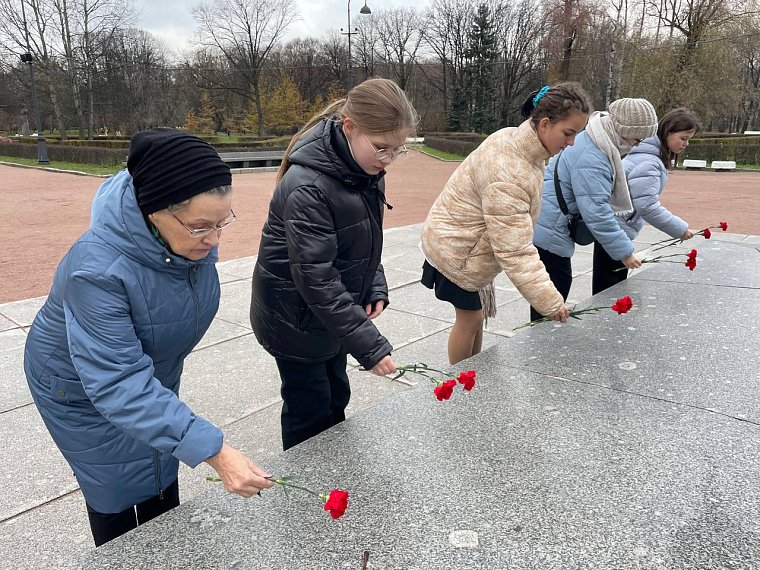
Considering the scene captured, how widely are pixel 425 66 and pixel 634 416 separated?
55.5 metres

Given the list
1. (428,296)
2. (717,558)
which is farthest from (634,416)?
(428,296)

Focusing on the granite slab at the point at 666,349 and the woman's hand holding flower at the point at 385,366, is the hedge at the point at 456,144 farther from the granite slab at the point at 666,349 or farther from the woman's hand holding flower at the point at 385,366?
the woman's hand holding flower at the point at 385,366

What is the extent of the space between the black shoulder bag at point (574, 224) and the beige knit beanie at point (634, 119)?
350 millimetres

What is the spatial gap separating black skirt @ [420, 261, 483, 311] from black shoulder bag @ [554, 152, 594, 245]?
0.78m

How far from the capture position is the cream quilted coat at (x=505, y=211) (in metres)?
2.46

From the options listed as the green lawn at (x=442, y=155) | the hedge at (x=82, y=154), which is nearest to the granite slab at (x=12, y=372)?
the hedge at (x=82, y=154)

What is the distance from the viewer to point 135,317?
1.43 metres

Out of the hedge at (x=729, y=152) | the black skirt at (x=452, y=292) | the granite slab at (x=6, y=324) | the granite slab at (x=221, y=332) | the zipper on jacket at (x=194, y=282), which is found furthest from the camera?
the hedge at (x=729, y=152)

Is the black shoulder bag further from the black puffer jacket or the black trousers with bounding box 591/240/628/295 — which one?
the black puffer jacket

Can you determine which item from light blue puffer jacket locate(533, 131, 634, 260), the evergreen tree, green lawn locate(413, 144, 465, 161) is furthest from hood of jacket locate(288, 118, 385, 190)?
the evergreen tree

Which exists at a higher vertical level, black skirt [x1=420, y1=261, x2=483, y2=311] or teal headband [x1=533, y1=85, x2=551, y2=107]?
teal headband [x1=533, y1=85, x2=551, y2=107]

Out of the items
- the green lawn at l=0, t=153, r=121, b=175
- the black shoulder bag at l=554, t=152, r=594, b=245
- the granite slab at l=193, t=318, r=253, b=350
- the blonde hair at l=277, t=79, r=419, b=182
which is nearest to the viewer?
the blonde hair at l=277, t=79, r=419, b=182

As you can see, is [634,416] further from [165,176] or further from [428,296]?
[428,296]

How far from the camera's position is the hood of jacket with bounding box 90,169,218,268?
4.50 feet
